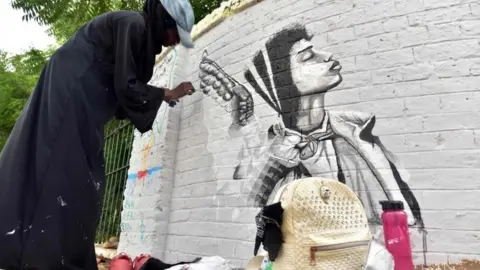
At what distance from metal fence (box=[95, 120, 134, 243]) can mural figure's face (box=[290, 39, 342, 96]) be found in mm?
1888

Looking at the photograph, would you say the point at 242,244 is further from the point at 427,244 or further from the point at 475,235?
the point at 475,235

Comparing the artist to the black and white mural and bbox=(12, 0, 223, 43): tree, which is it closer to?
the black and white mural

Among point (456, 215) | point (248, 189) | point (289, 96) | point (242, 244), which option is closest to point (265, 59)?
point (289, 96)

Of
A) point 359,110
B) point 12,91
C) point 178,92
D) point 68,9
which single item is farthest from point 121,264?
point 12,91

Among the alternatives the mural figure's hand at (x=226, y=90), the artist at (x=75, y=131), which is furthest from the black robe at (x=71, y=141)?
the mural figure's hand at (x=226, y=90)

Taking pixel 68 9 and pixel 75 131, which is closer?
pixel 75 131

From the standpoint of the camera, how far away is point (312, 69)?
201cm

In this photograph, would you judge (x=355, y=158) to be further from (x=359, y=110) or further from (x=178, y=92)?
(x=178, y=92)

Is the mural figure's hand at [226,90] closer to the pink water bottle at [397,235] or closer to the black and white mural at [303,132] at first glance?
the black and white mural at [303,132]

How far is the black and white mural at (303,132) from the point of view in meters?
1.69

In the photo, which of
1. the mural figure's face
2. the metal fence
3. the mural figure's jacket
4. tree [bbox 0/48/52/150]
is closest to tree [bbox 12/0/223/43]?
tree [bbox 0/48/52/150]

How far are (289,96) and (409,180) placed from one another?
29.5 inches

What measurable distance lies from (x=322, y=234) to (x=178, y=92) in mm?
1351

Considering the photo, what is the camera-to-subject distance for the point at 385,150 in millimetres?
1697
